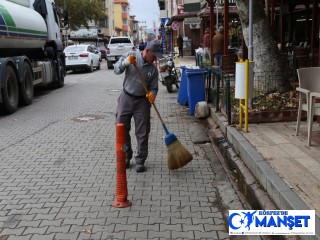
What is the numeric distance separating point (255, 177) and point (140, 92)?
1.86 m

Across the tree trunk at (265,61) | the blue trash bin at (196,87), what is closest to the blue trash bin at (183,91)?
the blue trash bin at (196,87)

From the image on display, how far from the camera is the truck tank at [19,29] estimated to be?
34.4 feet

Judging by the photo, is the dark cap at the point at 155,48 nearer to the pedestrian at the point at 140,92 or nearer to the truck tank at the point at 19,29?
the pedestrian at the point at 140,92

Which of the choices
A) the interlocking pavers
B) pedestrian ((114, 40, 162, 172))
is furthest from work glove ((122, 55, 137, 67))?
the interlocking pavers

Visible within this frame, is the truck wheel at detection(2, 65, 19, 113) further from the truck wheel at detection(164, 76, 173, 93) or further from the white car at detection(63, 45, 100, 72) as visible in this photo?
the white car at detection(63, 45, 100, 72)

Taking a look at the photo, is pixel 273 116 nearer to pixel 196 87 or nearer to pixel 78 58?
pixel 196 87

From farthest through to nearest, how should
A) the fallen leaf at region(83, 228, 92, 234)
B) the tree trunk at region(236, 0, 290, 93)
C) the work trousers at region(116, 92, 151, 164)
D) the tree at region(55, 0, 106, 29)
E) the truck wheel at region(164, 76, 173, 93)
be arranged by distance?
the tree at region(55, 0, 106, 29) < the truck wheel at region(164, 76, 173, 93) < the tree trunk at region(236, 0, 290, 93) < the work trousers at region(116, 92, 151, 164) < the fallen leaf at region(83, 228, 92, 234)

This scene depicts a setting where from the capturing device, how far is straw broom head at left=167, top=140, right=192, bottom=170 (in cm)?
566

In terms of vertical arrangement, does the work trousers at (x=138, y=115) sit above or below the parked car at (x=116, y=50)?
below

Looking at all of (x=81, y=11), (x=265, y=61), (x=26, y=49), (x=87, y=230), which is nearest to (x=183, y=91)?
(x=265, y=61)

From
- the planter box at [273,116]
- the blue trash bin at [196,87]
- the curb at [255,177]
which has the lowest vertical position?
the curb at [255,177]

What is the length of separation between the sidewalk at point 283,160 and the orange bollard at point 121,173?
5.15 ft

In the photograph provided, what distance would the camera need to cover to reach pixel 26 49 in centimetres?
1307

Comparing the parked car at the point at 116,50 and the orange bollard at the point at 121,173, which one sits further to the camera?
the parked car at the point at 116,50
